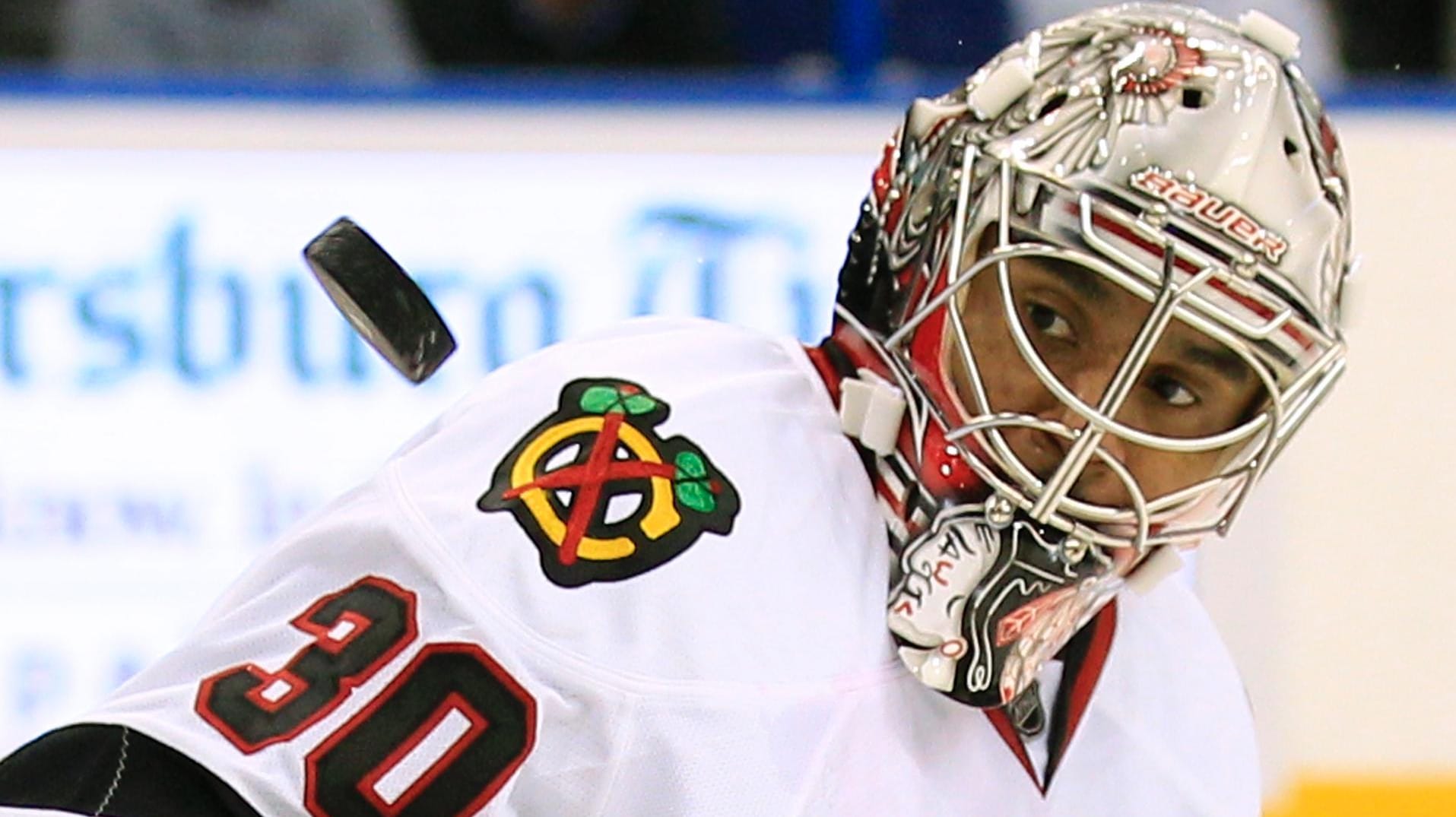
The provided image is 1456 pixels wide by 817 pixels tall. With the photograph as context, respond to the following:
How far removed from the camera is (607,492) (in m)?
1.42

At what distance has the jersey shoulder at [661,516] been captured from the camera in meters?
1.38

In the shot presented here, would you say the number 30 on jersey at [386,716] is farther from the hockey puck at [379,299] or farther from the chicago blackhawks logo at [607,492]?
the hockey puck at [379,299]

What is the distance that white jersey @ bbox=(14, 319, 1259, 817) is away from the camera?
4.31ft

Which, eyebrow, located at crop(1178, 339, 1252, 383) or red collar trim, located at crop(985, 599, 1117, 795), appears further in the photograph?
red collar trim, located at crop(985, 599, 1117, 795)

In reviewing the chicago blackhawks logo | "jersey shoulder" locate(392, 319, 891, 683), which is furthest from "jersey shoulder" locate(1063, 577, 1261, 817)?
the chicago blackhawks logo

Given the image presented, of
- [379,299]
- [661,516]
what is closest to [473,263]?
[379,299]

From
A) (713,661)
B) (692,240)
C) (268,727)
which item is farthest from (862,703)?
(692,240)

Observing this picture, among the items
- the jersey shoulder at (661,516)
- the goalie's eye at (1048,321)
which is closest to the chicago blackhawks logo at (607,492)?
the jersey shoulder at (661,516)

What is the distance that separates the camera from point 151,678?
136 cm

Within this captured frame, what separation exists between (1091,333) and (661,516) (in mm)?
304

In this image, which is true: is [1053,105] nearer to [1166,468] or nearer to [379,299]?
[1166,468]

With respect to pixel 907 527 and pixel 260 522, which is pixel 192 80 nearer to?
pixel 260 522

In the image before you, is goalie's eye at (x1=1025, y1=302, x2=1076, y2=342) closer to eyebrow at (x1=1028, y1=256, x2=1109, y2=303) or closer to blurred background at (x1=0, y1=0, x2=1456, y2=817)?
eyebrow at (x1=1028, y1=256, x2=1109, y2=303)

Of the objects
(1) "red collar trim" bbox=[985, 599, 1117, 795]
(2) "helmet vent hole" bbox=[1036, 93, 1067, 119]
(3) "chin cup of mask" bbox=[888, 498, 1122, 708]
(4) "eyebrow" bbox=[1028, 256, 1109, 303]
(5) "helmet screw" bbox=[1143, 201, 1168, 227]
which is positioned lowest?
(1) "red collar trim" bbox=[985, 599, 1117, 795]
